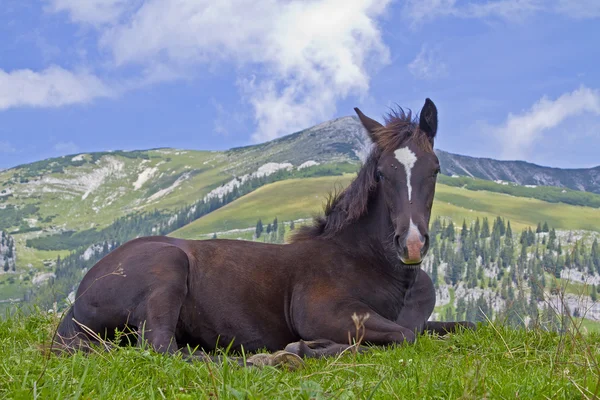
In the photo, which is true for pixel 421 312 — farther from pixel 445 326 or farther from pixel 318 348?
pixel 318 348

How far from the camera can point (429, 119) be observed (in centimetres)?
997

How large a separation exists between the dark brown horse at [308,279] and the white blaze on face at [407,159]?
15 millimetres

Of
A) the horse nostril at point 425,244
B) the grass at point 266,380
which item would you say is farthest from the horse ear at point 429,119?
the grass at point 266,380

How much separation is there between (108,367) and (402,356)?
3.61 meters

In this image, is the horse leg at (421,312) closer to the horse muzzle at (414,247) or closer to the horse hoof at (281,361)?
the horse muzzle at (414,247)

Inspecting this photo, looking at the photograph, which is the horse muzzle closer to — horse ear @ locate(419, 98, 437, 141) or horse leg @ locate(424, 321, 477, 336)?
horse ear @ locate(419, 98, 437, 141)

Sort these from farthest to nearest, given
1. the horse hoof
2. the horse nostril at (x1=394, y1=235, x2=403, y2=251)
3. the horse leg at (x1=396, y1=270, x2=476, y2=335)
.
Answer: the horse leg at (x1=396, y1=270, x2=476, y2=335), the horse nostril at (x1=394, y1=235, x2=403, y2=251), the horse hoof

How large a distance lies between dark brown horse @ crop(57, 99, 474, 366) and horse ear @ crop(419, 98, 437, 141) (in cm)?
2

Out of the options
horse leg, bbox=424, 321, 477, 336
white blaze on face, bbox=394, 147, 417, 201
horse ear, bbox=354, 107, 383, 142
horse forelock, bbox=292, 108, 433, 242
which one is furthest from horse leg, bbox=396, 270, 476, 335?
horse ear, bbox=354, 107, 383, 142

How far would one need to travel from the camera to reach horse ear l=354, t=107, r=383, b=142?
10141 millimetres

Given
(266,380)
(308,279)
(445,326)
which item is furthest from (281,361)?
(445,326)

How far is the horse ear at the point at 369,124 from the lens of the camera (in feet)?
33.3

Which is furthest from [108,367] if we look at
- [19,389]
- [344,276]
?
[344,276]

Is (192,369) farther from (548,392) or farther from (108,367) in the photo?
(548,392)
